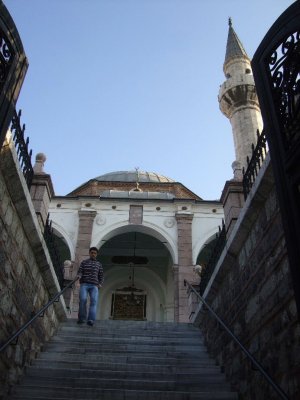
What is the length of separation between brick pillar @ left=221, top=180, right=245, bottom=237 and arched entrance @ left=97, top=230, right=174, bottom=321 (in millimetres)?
10393

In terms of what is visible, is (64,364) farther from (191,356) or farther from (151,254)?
(151,254)

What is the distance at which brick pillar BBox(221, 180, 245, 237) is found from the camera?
24.9 ft

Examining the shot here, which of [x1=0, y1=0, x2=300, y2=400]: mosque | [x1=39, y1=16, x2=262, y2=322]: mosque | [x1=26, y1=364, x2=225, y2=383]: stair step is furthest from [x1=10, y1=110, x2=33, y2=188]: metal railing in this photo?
[x1=39, y1=16, x2=262, y2=322]: mosque

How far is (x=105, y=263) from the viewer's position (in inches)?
774

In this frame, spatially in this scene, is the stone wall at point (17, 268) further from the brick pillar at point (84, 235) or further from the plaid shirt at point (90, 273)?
the brick pillar at point (84, 235)

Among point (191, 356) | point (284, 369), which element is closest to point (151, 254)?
point (191, 356)

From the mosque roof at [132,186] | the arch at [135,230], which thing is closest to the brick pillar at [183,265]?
→ the arch at [135,230]

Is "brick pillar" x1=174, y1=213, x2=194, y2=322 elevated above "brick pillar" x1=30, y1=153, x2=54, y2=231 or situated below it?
above

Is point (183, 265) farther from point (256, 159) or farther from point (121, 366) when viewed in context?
point (256, 159)

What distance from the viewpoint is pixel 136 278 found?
19.9m

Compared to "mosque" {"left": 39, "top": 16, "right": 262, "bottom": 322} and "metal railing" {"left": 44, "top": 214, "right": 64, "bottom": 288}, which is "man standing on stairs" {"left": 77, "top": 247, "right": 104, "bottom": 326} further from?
"mosque" {"left": 39, "top": 16, "right": 262, "bottom": 322}

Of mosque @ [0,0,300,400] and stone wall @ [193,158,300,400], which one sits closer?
mosque @ [0,0,300,400]

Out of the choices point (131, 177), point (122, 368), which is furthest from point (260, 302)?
point (131, 177)

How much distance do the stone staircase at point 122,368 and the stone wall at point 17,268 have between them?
320 mm
